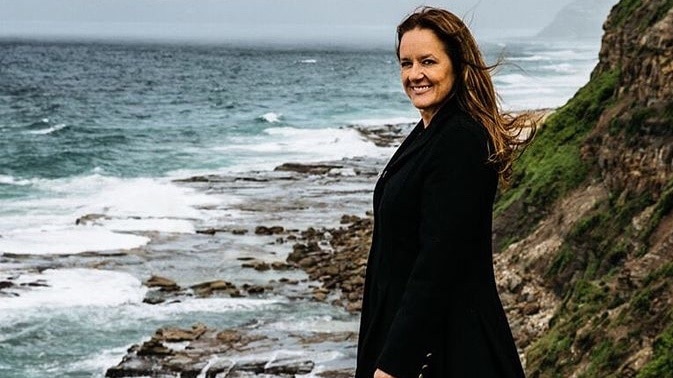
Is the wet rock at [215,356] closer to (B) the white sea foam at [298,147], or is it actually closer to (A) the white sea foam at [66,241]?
(A) the white sea foam at [66,241]

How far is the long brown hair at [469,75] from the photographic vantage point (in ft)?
11.3

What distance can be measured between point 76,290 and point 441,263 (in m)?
19.1

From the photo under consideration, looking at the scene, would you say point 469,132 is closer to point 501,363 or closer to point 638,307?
point 501,363

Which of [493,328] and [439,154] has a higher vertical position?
[439,154]

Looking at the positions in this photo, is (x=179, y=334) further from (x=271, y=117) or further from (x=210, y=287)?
(x=271, y=117)

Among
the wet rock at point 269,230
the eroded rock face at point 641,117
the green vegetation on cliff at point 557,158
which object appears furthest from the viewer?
the wet rock at point 269,230

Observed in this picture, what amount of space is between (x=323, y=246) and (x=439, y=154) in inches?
895

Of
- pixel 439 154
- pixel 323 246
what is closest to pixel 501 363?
pixel 439 154

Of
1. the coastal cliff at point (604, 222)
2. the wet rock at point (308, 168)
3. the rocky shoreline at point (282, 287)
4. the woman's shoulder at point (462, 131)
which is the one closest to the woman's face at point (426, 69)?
the woman's shoulder at point (462, 131)

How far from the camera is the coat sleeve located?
3248 millimetres

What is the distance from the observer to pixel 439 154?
10.9 ft

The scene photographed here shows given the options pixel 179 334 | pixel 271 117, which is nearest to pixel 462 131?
pixel 179 334

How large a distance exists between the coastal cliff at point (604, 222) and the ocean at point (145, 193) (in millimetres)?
1610

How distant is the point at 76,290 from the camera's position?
21.5 metres
